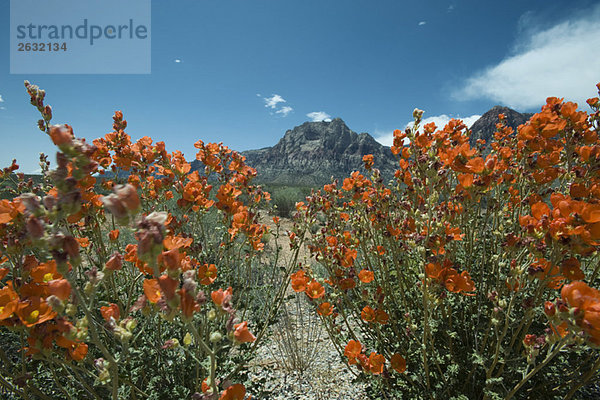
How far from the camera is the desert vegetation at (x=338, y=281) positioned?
1.02m

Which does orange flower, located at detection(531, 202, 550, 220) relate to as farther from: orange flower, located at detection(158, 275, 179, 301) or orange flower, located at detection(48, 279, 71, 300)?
orange flower, located at detection(48, 279, 71, 300)

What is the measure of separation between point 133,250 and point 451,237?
223 cm

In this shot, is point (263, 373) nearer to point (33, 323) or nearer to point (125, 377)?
point (125, 377)

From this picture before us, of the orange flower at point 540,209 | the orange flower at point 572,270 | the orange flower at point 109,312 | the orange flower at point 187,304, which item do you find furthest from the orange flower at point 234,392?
the orange flower at point 540,209

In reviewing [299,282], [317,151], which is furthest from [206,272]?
[317,151]

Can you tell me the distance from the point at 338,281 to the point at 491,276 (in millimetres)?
1510

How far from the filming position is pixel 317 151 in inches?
6083

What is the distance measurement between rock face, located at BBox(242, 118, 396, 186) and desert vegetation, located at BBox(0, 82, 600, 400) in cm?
13063

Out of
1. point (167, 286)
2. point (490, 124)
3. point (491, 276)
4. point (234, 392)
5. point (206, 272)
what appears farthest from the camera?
point (490, 124)

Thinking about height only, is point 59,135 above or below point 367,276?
above

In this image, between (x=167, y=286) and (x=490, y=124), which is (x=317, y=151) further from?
(x=167, y=286)

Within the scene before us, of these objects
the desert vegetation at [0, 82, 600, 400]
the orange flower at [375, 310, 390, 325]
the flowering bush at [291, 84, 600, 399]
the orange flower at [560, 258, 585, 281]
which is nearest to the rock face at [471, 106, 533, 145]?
the flowering bush at [291, 84, 600, 399]

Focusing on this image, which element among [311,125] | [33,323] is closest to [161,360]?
[33,323]

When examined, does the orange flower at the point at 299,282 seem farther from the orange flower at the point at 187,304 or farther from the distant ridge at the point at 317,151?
the distant ridge at the point at 317,151
